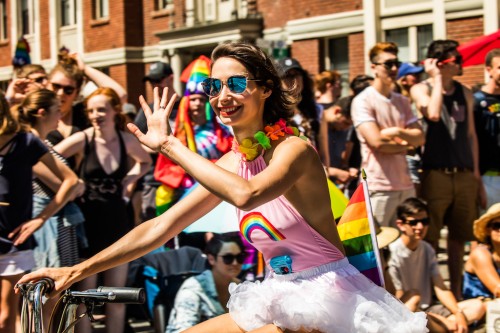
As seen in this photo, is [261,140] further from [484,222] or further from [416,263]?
[416,263]

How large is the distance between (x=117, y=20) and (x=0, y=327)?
76.1 ft

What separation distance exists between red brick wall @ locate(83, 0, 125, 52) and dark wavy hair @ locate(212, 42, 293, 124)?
24.4 metres

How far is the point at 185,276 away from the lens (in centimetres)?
677

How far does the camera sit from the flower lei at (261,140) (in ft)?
11.6

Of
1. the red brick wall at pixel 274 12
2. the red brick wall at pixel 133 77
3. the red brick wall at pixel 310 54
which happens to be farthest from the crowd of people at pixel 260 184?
the red brick wall at pixel 133 77

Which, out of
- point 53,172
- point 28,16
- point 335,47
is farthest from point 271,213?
point 28,16

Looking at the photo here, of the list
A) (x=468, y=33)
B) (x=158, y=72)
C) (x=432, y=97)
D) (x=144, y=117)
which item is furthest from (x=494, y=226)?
(x=468, y=33)

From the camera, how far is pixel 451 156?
7.95 meters

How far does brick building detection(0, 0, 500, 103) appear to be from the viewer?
1644 cm

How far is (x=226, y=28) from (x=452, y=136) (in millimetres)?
15616

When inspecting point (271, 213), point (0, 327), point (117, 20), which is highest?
point (117, 20)

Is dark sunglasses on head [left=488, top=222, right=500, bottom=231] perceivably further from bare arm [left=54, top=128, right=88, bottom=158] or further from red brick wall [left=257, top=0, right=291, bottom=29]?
red brick wall [left=257, top=0, right=291, bottom=29]

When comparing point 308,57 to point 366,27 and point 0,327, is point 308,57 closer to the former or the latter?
point 366,27

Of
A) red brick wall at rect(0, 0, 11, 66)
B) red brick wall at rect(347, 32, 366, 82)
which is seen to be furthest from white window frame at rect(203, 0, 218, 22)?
→ red brick wall at rect(0, 0, 11, 66)
